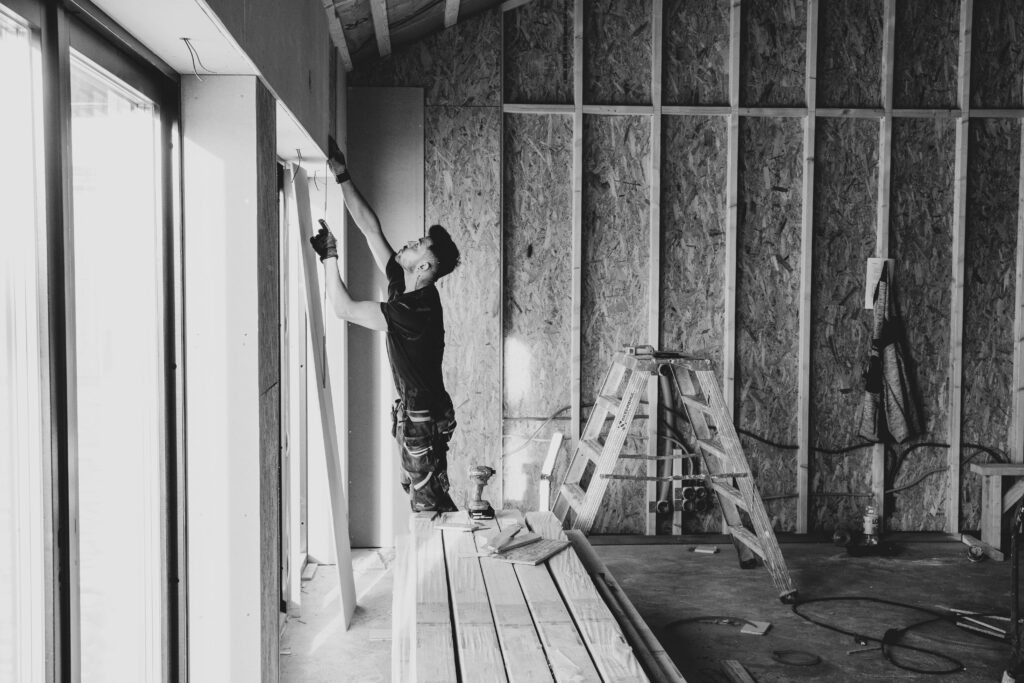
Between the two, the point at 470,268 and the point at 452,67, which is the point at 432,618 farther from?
the point at 452,67

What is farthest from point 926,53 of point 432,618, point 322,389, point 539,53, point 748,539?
point 432,618

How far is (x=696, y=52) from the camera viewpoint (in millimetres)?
5598

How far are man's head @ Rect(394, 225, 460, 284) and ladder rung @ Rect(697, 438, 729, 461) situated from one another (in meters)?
1.78

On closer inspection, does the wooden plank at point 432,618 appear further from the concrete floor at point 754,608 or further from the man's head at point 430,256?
the man's head at point 430,256

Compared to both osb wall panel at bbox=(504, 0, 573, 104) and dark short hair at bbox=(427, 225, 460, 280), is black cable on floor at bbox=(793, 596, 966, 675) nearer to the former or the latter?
dark short hair at bbox=(427, 225, 460, 280)

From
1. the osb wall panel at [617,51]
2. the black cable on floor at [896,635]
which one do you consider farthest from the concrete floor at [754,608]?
the osb wall panel at [617,51]

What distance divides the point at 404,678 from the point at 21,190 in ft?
4.81

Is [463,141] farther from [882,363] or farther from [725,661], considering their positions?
[725,661]

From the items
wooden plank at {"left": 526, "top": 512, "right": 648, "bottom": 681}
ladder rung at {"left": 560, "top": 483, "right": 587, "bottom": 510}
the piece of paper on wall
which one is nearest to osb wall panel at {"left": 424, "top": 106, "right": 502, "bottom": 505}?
ladder rung at {"left": 560, "top": 483, "right": 587, "bottom": 510}

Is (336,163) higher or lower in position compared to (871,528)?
higher

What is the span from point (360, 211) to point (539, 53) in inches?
86.3

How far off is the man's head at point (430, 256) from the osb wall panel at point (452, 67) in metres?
2.02

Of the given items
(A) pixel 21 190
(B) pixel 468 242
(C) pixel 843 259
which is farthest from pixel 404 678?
(C) pixel 843 259

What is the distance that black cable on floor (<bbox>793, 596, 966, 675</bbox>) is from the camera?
12.1ft
